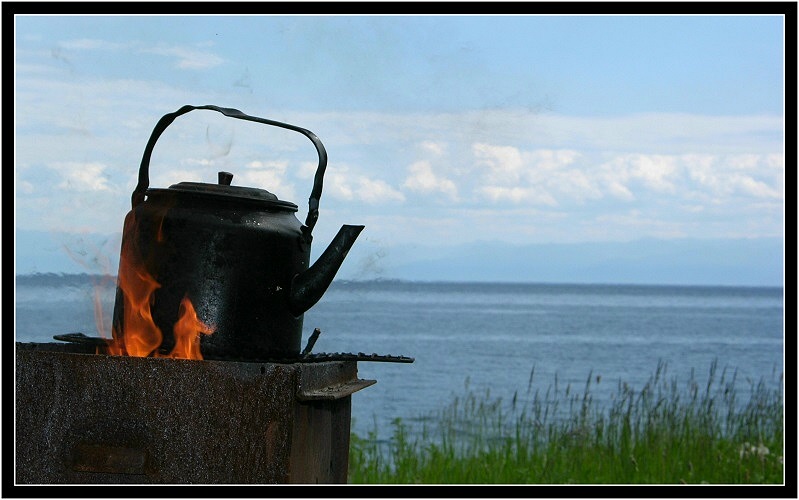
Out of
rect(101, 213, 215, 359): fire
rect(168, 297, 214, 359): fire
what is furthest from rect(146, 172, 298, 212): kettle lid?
rect(168, 297, 214, 359): fire

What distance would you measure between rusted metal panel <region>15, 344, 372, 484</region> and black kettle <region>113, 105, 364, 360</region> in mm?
183

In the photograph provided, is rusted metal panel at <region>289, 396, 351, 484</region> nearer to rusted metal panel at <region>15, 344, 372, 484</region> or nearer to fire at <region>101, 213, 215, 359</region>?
rusted metal panel at <region>15, 344, 372, 484</region>

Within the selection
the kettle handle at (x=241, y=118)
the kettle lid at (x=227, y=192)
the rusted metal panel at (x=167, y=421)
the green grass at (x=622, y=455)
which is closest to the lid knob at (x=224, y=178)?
the kettle lid at (x=227, y=192)

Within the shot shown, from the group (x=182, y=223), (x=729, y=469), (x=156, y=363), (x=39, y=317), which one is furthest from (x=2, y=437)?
(x=39, y=317)

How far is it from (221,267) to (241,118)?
1.60 feet

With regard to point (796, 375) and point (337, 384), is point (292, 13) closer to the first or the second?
point (337, 384)

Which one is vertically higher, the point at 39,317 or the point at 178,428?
the point at 39,317

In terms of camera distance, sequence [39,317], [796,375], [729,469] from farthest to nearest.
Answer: [39,317] → [729,469] → [796,375]

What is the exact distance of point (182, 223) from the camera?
9.85 ft

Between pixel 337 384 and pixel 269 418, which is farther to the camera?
pixel 337 384

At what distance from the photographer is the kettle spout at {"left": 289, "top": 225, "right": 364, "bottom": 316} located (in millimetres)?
3098

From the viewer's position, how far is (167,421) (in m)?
2.86

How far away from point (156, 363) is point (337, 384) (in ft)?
2.18

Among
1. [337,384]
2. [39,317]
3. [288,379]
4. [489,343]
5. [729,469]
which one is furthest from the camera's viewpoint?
[489,343]
